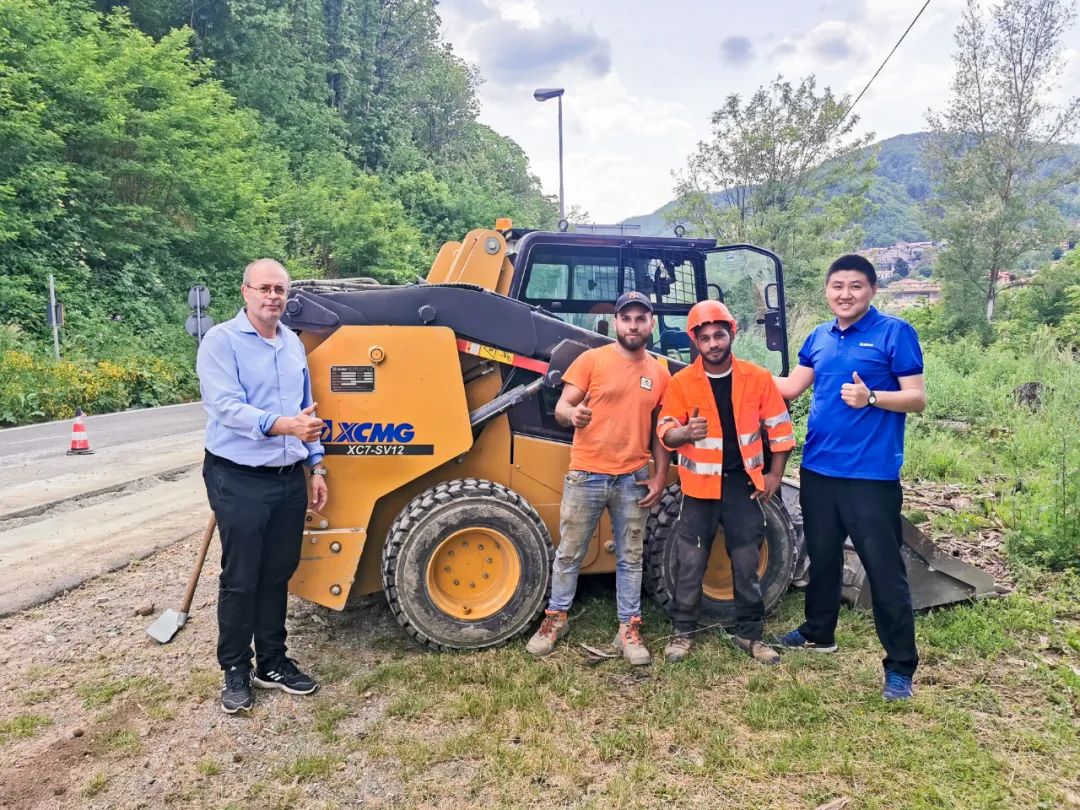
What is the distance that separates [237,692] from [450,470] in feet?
4.75

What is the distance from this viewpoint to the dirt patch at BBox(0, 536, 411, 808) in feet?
8.41

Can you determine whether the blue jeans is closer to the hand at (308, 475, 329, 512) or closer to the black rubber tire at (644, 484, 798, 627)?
the black rubber tire at (644, 484, 798, 627)

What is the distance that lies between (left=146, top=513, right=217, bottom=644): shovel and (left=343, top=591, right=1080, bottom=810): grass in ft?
3.87

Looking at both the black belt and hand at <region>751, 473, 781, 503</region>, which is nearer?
the black belt

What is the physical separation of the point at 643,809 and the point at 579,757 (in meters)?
0.37

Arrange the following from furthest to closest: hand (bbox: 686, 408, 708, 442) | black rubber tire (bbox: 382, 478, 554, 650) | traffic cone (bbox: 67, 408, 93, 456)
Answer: traffic cone (bbox: 67, 408, 93, 456) < black rubber tire (bbox: 382, 478, 554, 650) < hand (bbox: 686, 408, 708, 442)

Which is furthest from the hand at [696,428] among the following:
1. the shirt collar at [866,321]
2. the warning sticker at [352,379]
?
the warning sticker at [352,379]

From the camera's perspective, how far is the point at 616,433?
11.3 feet

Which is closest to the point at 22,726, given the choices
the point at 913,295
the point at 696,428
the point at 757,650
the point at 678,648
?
the point at 678,648

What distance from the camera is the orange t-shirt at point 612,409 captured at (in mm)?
3447

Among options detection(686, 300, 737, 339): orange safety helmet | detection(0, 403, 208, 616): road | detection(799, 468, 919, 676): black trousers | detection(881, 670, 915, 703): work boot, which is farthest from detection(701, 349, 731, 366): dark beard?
detection(0, 403, 208, 616): road

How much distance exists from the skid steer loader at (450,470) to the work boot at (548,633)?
0.30 ft

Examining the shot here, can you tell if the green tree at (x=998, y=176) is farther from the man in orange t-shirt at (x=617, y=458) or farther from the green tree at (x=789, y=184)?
the man in orange t-shirt at (x=617, y=458)

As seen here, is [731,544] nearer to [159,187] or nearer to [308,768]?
[308,768]
